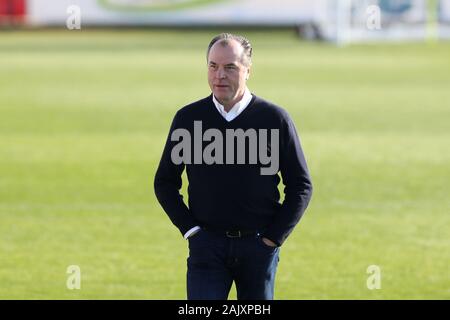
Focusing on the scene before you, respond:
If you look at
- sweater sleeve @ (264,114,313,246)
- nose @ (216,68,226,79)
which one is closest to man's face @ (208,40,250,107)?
nose @ (216,68,226,79)

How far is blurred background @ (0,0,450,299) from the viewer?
10266mm

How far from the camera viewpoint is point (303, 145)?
17.6 m

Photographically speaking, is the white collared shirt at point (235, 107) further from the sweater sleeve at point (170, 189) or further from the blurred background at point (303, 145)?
the blurred background at point (303, 145)

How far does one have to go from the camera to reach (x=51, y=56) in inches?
1357

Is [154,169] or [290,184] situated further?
[154,169]

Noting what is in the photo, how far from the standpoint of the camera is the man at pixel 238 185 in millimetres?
6367

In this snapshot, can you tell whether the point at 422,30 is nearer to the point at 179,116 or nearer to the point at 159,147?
the point at 159,147

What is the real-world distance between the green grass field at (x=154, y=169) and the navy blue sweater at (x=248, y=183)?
3.11 metres

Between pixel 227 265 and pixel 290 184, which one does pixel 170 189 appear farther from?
pixel 290 184

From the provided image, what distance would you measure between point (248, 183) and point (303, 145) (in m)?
11.3

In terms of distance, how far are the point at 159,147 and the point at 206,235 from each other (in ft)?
36.9

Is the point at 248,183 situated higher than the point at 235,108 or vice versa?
the point at 235,108

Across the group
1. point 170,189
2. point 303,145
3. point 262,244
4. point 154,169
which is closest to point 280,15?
point 303,145
